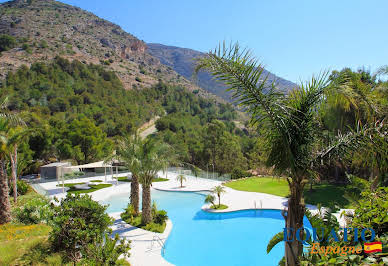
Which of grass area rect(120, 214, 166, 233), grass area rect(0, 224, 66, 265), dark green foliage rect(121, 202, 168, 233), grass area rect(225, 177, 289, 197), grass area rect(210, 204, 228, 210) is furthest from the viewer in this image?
grass area rect(225, 177, 289, 197)

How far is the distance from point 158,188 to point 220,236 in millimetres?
9333

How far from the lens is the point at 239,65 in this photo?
3.42 meters

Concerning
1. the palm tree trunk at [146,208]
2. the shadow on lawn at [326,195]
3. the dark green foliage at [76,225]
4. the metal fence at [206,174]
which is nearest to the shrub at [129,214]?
the palm tree trunk at [146,208]

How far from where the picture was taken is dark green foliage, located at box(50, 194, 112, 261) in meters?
5.59

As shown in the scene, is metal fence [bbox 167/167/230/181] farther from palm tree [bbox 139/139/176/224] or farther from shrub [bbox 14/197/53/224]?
shrub [bbox 14/197/53/224]

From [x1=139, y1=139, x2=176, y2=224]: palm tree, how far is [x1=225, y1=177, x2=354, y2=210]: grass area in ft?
18.8

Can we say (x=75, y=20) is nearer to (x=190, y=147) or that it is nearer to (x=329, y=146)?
(x=190, y=147)

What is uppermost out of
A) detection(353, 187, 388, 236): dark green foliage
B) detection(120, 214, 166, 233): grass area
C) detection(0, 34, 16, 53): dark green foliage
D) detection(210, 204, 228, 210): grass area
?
detection(0, 34, 16, 53): dark green foliage

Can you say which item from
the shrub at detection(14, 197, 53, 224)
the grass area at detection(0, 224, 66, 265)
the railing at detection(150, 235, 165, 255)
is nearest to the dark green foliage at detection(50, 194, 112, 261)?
the grass area at detection(0, 224, 66, 265)

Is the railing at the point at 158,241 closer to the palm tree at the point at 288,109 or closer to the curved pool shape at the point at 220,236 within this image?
the curved pool shape at the point at 220,236

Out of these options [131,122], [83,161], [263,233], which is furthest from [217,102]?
[263,233]

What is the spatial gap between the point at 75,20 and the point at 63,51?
33.1 m

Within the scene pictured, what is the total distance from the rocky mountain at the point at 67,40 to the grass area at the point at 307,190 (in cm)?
4911

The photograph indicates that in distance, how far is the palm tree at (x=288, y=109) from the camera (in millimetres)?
3428
